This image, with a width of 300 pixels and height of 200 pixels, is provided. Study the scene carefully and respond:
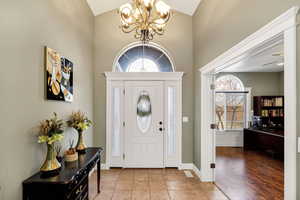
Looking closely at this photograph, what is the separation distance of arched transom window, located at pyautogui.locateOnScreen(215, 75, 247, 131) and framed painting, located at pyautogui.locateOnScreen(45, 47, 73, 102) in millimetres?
5465

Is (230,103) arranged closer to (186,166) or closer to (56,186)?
(186,166)

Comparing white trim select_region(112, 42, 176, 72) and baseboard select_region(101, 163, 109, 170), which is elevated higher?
white trim select_region(112, 42, 176, 72)

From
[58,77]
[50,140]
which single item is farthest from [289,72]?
[58,77]

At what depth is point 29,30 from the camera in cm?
181

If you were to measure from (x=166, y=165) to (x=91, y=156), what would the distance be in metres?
Result: 2.08

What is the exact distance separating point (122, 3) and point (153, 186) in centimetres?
397

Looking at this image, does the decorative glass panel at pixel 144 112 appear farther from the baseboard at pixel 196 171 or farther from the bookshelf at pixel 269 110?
the bookshelf at pixel 269 110

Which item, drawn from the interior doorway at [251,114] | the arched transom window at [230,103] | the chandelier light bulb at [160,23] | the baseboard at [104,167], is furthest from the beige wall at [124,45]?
the arched transom window at [230,103]

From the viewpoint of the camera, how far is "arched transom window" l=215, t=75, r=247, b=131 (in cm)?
660

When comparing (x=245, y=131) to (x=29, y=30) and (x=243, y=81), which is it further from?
(x=29, y=30)

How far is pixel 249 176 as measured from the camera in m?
3.73

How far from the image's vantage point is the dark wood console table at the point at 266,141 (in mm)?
4855

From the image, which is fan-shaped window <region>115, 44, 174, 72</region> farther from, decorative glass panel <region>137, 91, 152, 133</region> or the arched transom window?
the arched transom window

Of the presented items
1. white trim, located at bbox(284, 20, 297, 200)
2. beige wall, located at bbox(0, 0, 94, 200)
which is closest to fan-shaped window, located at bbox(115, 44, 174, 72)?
beige wall, located at bbox(0, 0, 94, 200)
